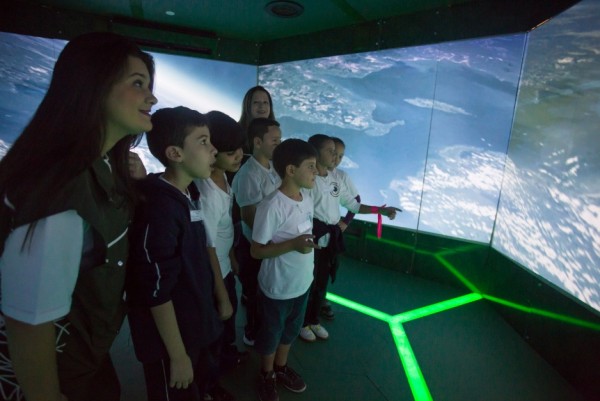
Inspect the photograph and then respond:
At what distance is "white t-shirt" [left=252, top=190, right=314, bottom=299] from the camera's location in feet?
5.60

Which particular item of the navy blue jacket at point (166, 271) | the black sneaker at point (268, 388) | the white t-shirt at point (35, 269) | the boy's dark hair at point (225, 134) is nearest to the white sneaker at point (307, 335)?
the black sneaker at point (268, 388)

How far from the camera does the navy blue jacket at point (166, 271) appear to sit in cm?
106

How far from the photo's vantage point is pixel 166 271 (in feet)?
3.56

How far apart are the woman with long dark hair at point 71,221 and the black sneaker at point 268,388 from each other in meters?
1.09

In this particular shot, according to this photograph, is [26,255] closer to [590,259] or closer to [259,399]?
[259,399]

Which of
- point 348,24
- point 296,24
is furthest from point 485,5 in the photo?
point 296,24

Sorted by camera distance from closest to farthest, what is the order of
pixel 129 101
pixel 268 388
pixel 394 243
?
pixel 129 101
pixel 268 388
pixel 394 243

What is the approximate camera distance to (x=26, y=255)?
2.20ft

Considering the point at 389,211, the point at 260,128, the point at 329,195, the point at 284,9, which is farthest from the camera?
the point at 284,9

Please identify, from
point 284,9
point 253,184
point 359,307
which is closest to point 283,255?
point 253,184

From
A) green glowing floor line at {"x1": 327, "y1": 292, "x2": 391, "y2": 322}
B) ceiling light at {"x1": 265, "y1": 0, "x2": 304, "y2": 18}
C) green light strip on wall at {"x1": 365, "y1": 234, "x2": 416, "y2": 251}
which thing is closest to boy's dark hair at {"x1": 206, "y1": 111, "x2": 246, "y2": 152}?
green glowing floor line at {"x1": 327, "y1": 292, "x2": 391, "y2": 322}

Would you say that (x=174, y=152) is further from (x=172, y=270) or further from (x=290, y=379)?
(x=290, y=379)

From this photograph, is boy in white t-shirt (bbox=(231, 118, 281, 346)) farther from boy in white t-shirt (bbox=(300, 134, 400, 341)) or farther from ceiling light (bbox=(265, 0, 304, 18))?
ceiling light (bbox=(265, 0, 304, 18))

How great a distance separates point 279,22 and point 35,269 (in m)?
4.30
